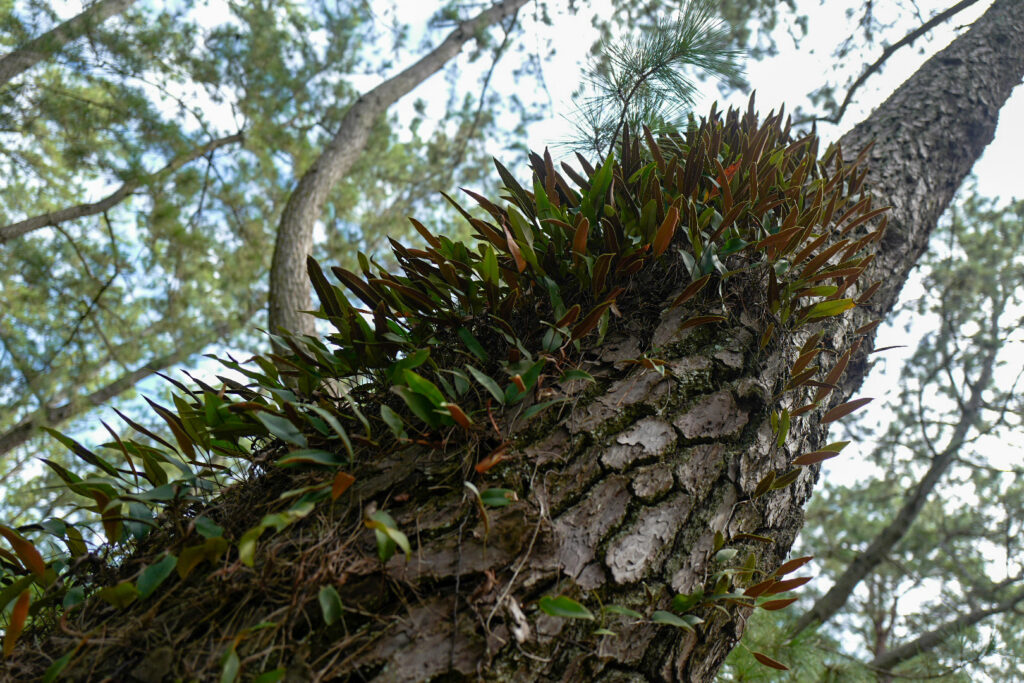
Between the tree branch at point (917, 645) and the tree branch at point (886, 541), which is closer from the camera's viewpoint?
the tree branch at point (917, 645)

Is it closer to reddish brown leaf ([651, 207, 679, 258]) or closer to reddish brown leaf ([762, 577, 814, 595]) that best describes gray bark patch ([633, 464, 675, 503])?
reddish brown leaf ([762, 577, 814, 595])

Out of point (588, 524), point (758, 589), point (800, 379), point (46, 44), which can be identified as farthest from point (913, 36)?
point (46, 44)

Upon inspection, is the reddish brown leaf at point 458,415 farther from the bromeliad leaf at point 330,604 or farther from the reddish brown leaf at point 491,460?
the bromeliad leaf at point 330,604

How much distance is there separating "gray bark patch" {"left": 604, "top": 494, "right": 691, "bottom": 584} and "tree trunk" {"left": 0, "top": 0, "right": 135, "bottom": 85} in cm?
596

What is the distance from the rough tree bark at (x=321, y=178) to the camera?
3414mm

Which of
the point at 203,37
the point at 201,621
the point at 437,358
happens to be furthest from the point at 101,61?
the point at 201,621

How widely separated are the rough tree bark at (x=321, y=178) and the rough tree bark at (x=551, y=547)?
1.42m

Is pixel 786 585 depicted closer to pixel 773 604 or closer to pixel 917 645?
pixel 773 604

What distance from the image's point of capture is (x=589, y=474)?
1.19 m

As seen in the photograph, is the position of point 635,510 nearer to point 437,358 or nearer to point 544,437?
point 544,437

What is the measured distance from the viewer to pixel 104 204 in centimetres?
488

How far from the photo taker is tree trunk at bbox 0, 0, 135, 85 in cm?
463

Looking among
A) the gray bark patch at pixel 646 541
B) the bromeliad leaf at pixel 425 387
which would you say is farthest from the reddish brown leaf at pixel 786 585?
the bromeliad leaf at pixel 425 387

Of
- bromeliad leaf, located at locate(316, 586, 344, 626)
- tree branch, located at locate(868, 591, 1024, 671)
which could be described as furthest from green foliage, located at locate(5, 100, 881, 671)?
tree branch, located at locate(868, 591, 1024, 671)
